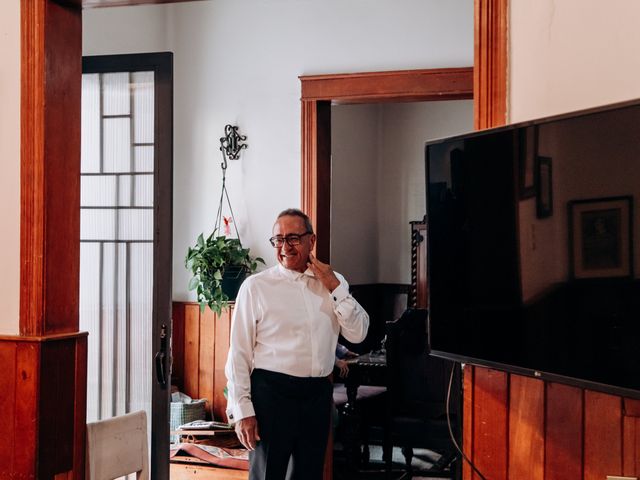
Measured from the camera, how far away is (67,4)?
3135 millimetres

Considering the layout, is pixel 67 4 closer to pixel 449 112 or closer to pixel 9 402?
pixel 9 402

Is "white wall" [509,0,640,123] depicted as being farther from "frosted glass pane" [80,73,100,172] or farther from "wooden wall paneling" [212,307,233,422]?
"wooden wall paneling" [212,307,233,422]

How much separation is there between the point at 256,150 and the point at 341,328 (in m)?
1.89

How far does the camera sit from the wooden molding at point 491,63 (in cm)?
221

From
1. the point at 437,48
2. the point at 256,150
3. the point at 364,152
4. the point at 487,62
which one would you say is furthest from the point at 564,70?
the point at 364,152

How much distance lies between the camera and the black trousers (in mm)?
3512

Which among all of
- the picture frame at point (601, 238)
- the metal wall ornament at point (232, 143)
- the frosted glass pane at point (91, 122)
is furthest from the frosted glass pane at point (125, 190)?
the picture frame at point (601, 238)

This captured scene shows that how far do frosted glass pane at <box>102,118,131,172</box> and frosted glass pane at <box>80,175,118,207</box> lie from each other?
0.19ft

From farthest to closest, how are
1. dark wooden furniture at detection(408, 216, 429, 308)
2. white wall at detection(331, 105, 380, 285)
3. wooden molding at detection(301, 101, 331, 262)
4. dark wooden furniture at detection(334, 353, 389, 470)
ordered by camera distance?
white wall at detection(331, 105, 380, 285)
dark wooden furniture at detection(408, 216, 429, 308)
dark wooden furniture at detection(334, 353, 389, 470)
wooden molding at detection(301, 101, 331, 262)

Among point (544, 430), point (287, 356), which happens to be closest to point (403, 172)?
point (287, 356)

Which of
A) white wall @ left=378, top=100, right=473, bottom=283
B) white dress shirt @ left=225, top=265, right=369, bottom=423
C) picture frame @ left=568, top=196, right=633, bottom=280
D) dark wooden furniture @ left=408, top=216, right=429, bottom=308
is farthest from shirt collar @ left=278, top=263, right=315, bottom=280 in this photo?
white wall @ left=378, top=100, right=473, bottom=283

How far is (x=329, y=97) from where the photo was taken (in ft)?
16.5

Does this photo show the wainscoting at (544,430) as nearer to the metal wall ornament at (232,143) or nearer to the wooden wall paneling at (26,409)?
the wooden wall paneling at (26,409)

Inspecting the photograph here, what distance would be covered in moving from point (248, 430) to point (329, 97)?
2256 millimetres
